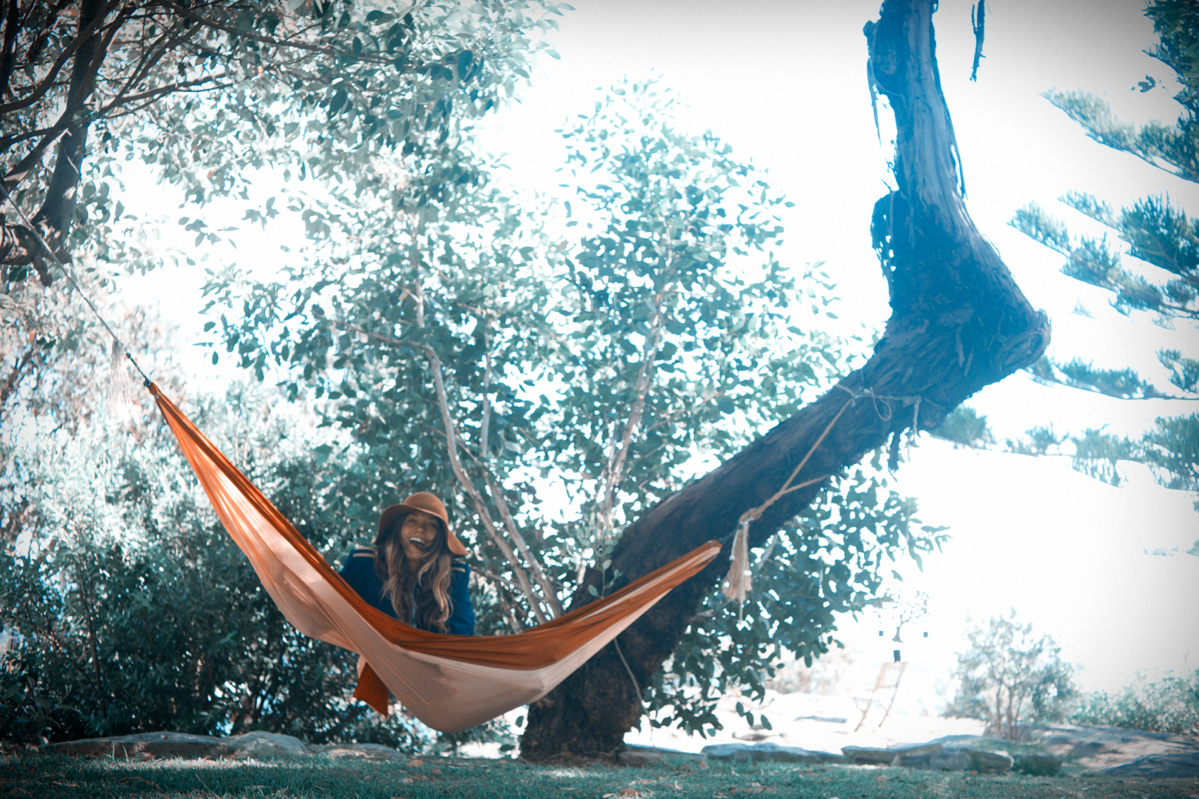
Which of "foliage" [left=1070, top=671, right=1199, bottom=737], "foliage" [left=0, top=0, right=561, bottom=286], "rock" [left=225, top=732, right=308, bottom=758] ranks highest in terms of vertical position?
"foliage" [left=0, top=0, right=561, bottom=286]

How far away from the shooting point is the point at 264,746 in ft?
10.2

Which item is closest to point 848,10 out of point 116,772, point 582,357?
point 582,357

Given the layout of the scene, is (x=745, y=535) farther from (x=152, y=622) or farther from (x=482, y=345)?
(x=152, y=622)

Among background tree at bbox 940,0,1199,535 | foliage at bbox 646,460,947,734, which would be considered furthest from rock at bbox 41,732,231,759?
background tree at bbox 940,0,1199,535

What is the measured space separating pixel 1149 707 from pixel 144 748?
7.25 metres

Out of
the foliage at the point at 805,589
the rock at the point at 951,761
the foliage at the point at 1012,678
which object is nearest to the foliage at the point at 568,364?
the foliage at the point at 805,589

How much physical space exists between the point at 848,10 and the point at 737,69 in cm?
86

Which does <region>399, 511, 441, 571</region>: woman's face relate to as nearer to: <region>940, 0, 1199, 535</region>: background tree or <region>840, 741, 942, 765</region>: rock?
<region>840, 741, 942, 765</region>: rock

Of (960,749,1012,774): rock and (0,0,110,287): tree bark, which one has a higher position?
(0,0,110,287): tree bark

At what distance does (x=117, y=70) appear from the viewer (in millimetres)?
4496

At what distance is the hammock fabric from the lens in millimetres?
2324

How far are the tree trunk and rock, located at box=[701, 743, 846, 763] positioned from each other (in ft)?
4.77

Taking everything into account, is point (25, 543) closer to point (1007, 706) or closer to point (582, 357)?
point (582, 357)

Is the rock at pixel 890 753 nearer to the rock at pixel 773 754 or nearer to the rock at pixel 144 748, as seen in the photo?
the rock at pixel 773 754
